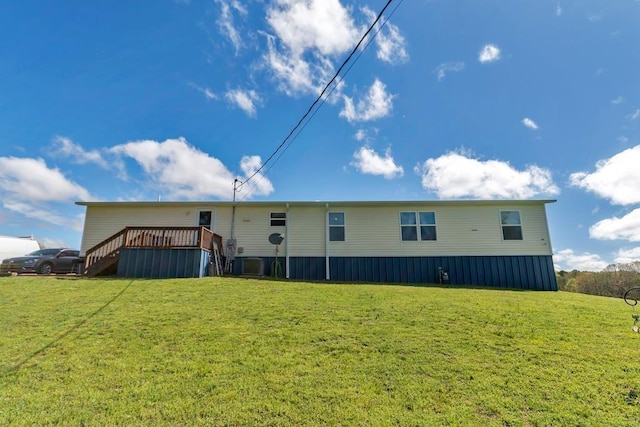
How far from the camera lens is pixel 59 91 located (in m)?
10.9

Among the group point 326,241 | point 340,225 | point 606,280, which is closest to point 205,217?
point 326,241

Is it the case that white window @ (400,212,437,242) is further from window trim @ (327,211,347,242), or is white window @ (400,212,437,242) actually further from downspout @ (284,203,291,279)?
downspout @ (284,203,291,279)

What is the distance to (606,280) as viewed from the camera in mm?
24156

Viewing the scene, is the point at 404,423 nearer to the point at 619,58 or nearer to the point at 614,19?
the point at 614,19

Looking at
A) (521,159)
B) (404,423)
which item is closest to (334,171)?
(521,159)

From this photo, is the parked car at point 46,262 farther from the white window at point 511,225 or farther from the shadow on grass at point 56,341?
the white window at point 511,225

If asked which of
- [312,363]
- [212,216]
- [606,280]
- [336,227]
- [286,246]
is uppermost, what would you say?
[212,216]

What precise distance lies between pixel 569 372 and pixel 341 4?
6.73 metres

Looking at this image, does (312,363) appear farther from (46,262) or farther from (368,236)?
(46,262)

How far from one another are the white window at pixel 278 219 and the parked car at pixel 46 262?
7.68 meters

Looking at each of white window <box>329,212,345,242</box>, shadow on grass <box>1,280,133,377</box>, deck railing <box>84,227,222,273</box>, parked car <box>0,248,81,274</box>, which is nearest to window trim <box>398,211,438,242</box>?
white window <box>329,212,345,242</box>

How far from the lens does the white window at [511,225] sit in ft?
41.0

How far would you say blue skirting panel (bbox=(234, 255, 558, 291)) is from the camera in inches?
479

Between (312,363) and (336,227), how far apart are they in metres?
9.05
